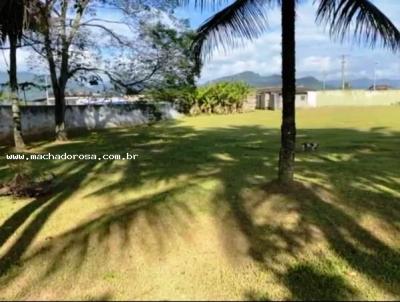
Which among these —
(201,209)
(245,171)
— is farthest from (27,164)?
(201,209)

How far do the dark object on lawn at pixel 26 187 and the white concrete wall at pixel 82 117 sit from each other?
11.5 meters

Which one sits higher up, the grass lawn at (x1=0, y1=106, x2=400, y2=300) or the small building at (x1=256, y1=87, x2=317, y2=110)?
the small building at (x1=256, y1=87, x2=317, y2=110)

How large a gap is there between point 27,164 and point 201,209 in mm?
6965

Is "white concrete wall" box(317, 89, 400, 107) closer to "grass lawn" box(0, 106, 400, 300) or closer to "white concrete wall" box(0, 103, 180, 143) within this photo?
"white concrete wall" box(0, 103, 180, 143)

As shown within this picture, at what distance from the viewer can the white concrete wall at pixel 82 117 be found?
21297 millimetres

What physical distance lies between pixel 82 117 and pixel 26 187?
19140 millimetres

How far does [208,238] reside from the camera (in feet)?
21.4

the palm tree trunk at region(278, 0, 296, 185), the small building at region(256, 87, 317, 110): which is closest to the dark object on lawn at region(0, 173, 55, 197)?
the palm tree trunk at region(278, 0, 296, 185)

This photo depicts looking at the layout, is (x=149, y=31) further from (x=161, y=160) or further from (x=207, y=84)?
(x=207, y=84)

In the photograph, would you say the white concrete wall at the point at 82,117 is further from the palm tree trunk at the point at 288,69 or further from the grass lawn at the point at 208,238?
the palm tree trunk at the point at 288,69

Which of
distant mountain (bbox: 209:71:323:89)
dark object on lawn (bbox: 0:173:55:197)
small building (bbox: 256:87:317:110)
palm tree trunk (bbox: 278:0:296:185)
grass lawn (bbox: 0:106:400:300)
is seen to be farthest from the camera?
small building (bbox: 256:87:317:110)

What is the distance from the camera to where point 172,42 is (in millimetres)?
20531

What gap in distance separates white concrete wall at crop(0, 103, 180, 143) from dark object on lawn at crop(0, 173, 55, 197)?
1151 cm

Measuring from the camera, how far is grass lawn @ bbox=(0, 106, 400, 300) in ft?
17.9
